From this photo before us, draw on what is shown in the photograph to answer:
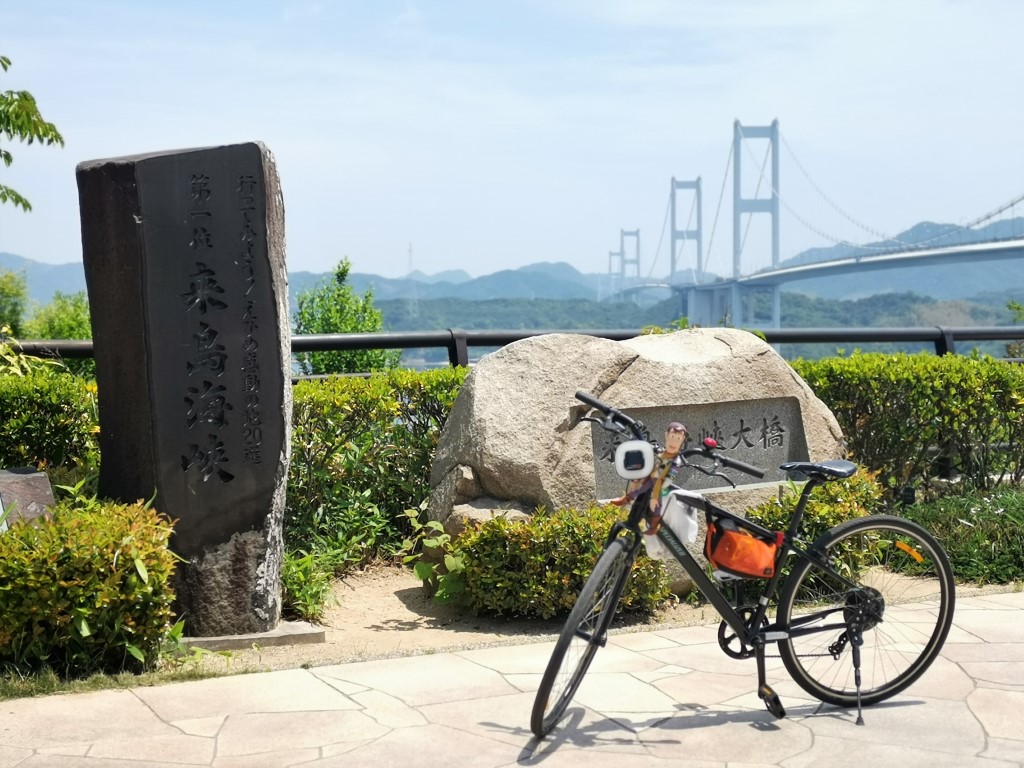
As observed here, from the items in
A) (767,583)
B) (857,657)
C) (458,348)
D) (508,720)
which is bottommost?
(508,720)

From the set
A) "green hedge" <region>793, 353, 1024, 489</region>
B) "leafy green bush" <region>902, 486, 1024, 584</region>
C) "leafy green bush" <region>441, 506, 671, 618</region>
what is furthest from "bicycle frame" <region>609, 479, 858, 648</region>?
"green hedge" <region>793, 353, 1024, 489</region>

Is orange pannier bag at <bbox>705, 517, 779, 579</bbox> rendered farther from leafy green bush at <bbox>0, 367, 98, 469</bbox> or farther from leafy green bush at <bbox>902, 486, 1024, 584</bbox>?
leafy green bush at <bbox>0, 367, 98, 469</bbox>

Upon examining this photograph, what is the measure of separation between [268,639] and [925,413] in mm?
3836

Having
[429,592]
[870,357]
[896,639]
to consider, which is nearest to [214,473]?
[429,592]

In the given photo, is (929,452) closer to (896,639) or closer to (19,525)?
(896,639)

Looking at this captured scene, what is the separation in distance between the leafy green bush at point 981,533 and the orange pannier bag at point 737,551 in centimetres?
219

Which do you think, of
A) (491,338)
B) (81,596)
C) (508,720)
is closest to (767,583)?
(508,720)

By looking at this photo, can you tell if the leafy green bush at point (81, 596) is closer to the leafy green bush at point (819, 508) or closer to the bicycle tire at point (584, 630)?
the bicycle tire at point (584, 630)

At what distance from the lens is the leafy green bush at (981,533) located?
4910 mm

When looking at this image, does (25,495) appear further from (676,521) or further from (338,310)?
(338,310)

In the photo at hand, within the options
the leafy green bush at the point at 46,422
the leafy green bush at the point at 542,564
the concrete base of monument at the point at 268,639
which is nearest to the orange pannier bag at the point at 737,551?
the leafy green bush at the point at 542,564

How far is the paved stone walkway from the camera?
2816 millimetres

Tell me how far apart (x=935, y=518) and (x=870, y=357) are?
118cm

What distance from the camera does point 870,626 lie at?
3.21 metres
